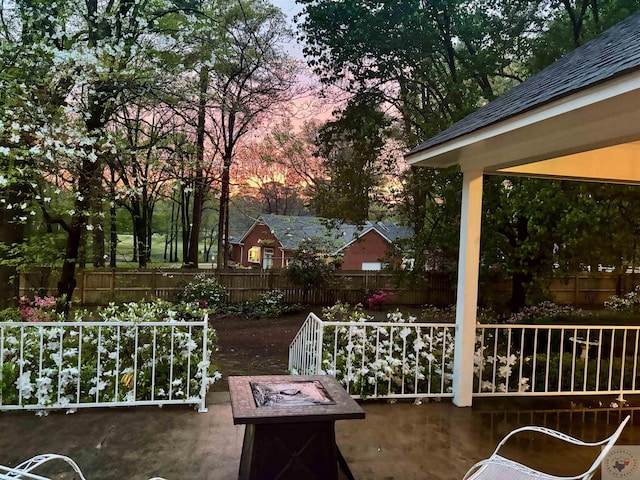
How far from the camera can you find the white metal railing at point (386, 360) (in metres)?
4.12

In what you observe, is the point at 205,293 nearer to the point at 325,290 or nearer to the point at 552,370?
the point at 325,290

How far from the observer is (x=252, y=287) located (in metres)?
12.9

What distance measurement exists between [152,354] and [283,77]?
34.4ft

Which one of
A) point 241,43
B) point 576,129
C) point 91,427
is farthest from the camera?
point 241,43

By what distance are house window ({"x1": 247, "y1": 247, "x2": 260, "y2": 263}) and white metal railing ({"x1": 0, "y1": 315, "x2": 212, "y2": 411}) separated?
1727 centimetres

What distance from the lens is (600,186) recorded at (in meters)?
6.52

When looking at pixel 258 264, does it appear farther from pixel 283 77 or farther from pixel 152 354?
pixel 152 354

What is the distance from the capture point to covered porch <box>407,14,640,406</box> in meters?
2.35

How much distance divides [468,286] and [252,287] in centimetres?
941

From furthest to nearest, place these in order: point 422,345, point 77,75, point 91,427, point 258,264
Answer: point 258,264 < point 77,75 < point 422,345 < point 91,427

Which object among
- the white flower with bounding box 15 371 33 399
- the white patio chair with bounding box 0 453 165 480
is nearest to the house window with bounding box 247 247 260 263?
the white flower with bounding box 15 371 33 399

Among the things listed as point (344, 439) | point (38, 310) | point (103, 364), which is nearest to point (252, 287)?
point (38, 310)

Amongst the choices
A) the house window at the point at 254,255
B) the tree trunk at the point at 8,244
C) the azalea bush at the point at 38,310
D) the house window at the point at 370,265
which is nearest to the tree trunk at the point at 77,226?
the azalea bush at the point at 38,310

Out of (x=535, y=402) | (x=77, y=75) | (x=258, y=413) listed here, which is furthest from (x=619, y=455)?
(x=77, y=75)
